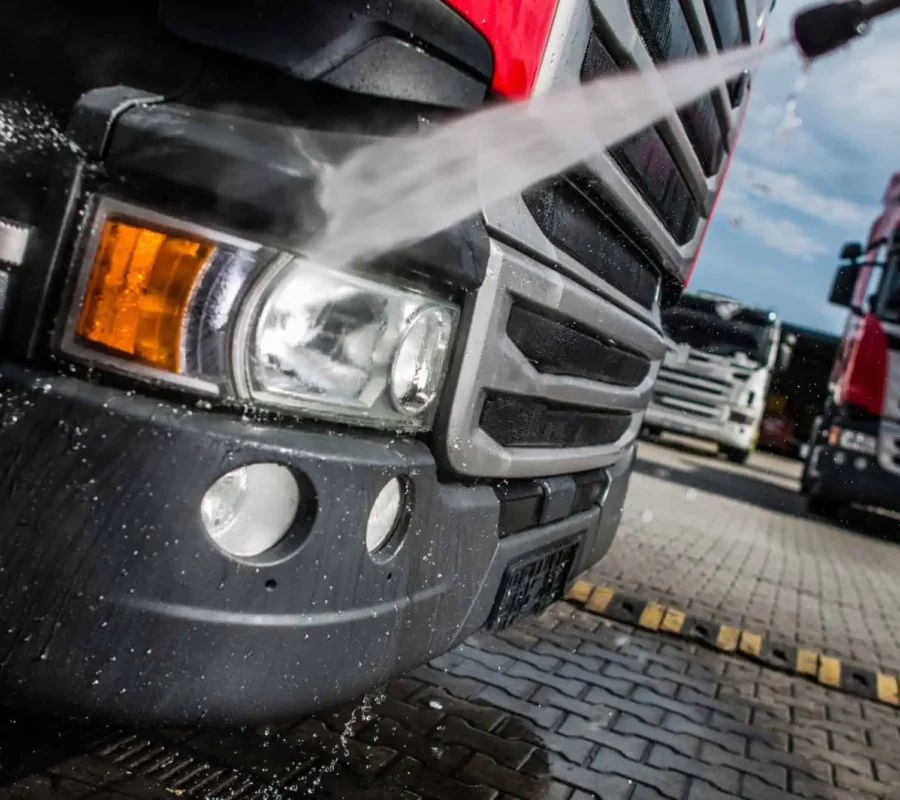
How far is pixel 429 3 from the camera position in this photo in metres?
1.44

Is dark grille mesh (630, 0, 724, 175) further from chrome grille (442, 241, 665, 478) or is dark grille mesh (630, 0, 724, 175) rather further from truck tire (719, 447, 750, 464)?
truck tire (719, 447, 750, 464)

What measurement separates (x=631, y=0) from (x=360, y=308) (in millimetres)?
1221

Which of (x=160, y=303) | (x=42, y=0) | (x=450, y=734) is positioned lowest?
(x=450, y=734)

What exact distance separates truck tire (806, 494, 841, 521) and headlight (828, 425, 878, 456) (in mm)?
1530

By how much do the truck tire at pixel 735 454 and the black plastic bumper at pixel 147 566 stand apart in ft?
47.0

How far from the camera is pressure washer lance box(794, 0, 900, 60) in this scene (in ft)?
11.4

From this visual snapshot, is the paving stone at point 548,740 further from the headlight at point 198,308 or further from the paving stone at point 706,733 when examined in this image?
the headlight at point 198,308

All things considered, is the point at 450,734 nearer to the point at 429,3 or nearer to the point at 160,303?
the point at 160,303

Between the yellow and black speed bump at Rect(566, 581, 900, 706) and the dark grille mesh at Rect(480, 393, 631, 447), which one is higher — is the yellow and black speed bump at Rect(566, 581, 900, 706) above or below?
below

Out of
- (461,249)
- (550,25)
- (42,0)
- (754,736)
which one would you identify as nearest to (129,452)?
(461,249)

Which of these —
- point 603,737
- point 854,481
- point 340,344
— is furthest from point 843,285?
point 340,344

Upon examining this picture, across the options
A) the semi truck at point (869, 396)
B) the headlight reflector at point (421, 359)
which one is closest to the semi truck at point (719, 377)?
the semi truck at point (869, 396)

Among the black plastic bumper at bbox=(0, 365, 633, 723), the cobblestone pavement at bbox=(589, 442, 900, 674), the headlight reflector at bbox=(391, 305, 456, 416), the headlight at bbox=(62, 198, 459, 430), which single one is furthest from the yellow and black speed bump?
the headlight at bbox=(62, 198, 459, 430)

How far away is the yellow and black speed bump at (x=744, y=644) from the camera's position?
3781mm
